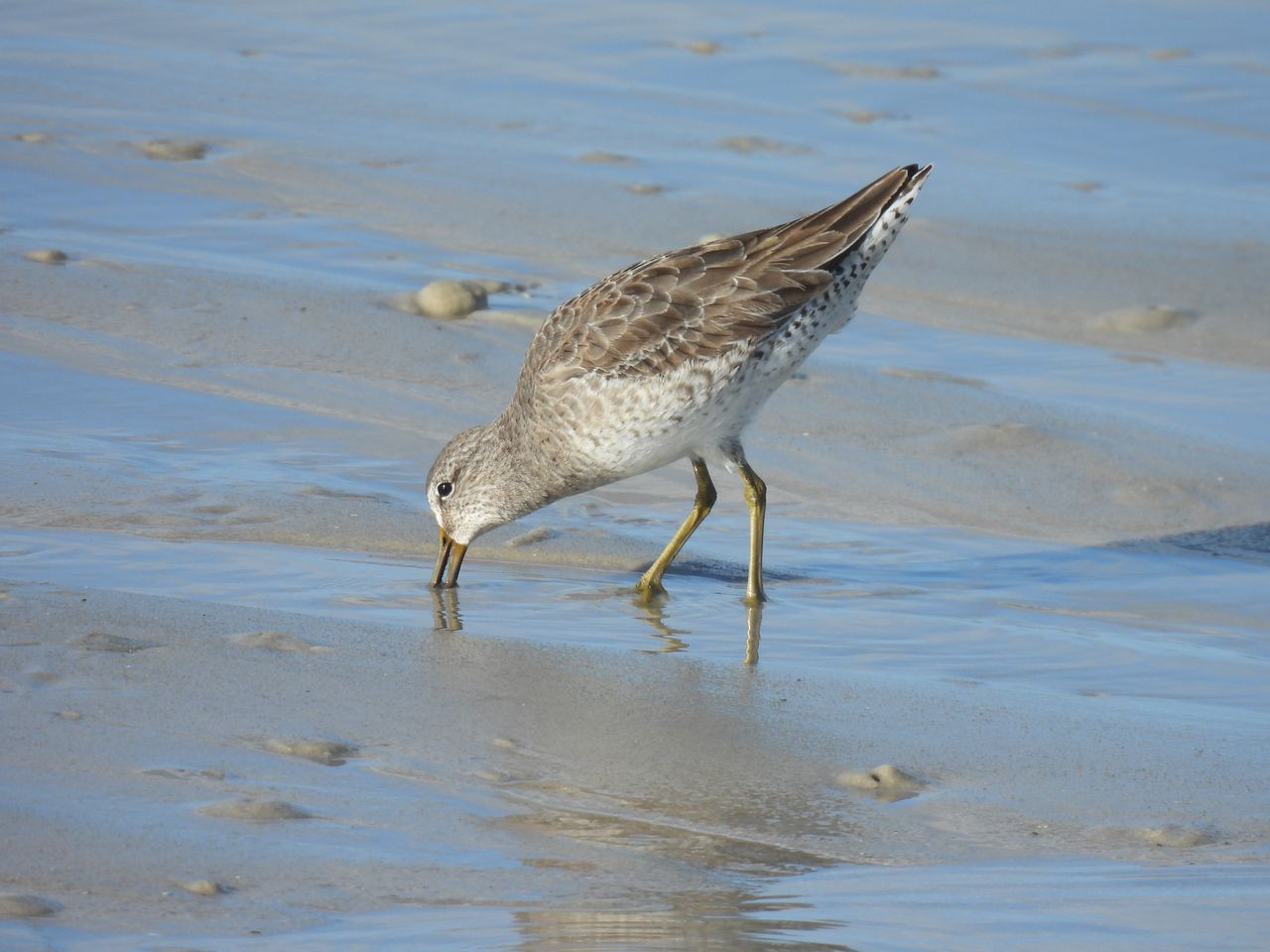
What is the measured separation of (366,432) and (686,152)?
4.65 meters

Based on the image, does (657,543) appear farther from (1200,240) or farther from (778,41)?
(778,41)

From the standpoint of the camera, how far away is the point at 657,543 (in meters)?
6.77

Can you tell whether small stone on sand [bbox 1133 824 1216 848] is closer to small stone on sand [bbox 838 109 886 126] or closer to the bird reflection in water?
the bird reflection in water

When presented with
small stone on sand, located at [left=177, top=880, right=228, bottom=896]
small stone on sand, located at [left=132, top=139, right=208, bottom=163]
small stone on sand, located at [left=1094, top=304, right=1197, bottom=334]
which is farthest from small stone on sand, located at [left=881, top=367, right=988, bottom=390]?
small stone on sand, located at [left=177, top=880, right=228, bottom=896]

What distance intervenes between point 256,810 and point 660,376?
281 cm

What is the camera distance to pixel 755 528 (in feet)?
21.1

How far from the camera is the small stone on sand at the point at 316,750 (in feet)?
14.5

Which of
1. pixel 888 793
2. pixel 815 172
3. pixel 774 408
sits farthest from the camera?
pixel 815 172

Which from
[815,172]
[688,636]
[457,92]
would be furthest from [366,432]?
[457,92]

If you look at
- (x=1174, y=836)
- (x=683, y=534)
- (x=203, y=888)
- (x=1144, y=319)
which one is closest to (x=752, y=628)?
(x=683, y=534)

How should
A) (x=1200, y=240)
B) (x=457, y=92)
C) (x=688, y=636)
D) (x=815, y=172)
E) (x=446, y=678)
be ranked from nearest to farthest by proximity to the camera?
(x=446, y=678) → (x=688, y=636) → (x=1200, y=240) → (x=815, y=172) → (x=457, y=92)

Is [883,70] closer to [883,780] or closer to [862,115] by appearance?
[862,115]

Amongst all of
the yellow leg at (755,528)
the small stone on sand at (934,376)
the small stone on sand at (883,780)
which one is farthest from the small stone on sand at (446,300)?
the small stone on sand at (883,780)

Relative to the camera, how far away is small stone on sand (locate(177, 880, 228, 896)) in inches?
144
